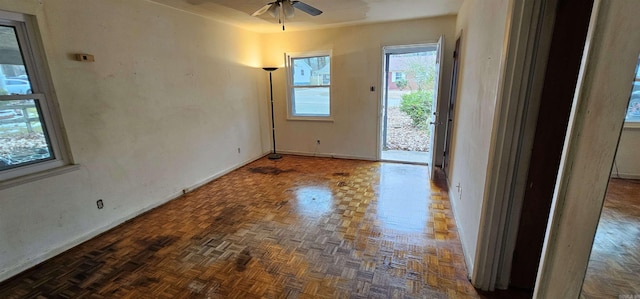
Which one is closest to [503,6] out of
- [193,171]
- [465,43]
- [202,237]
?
[465,43]

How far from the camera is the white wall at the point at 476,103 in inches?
66.4

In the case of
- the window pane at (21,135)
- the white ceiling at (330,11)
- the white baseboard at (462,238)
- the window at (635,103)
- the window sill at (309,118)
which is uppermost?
the white ceiling at (330,11)

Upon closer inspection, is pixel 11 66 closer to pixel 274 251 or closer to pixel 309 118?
pixel 274 251

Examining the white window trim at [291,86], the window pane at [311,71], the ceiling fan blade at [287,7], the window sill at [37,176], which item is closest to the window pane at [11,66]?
the window sill at [37,176]

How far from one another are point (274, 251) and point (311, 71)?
357 centimetres

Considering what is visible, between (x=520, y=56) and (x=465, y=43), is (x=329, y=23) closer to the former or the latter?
(x=465, y=43)

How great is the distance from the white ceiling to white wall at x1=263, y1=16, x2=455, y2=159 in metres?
0.20

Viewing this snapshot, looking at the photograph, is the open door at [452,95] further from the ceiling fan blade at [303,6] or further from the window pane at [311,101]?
the window pane at [311,101]

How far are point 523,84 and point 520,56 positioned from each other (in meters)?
0.15

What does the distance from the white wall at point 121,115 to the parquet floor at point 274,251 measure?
0.23 metres

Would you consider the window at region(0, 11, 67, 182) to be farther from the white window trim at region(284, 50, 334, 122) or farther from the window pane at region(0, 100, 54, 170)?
the white window trim at region(284, 50, 334, 122)

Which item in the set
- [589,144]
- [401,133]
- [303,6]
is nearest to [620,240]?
[589,144]

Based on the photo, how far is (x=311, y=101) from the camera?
5.08 metres

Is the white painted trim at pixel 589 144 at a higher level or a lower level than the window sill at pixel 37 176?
higher
